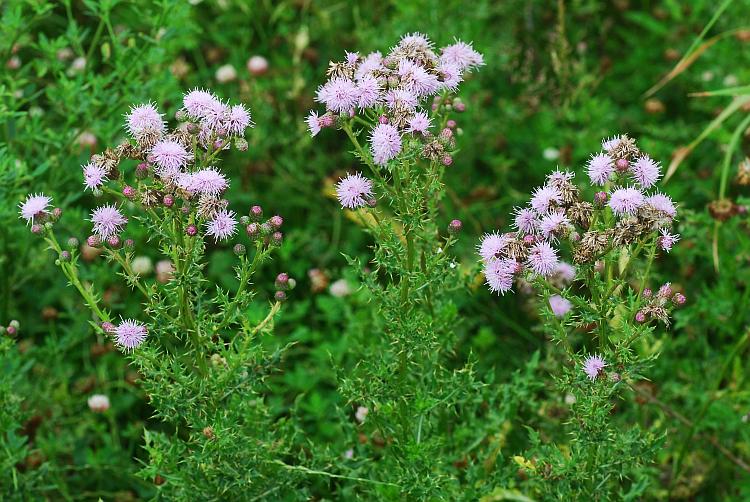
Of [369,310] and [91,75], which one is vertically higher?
[91,75]

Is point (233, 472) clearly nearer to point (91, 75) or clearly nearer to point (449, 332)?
point (449, 332)

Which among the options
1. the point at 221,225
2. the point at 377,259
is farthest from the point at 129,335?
the point at 377,259

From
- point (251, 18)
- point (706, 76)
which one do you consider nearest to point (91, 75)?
point (251, 18)

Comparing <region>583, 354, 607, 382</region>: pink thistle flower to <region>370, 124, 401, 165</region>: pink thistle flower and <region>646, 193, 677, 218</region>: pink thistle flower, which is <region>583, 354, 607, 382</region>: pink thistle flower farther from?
<region>370, 124, 401, 165</region>: pink thistle flower

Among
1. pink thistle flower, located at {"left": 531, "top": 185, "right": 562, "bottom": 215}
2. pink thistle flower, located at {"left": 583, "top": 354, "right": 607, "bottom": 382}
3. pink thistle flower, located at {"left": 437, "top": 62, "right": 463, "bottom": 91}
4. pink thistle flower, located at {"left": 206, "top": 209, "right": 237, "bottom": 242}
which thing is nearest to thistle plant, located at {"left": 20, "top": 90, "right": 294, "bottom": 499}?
pink thistle flower, located at {"left": 206, "top": 209, "right": 237, "bottom": 242}

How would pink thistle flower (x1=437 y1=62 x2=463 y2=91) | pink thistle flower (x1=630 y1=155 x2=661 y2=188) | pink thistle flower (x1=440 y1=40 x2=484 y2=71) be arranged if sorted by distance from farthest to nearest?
1. pink thistle flower (x1=440 y1=40 x2=484 y2=71)
2. pink thistle flower (x1=437 y1=62 x2=463 y2=91)
3. pink thistle flower (x1=630 y1=155 x2=661 y2=188)

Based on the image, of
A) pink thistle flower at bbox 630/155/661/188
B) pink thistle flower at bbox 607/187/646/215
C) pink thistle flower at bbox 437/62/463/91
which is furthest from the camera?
pink thistle flower at bbox 437/62/463/91

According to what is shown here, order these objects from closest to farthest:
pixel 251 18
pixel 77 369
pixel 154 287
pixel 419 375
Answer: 1. pixel 154 287
2. pixel 419 375
3. pixel 77 369
4. pixel 251 18
